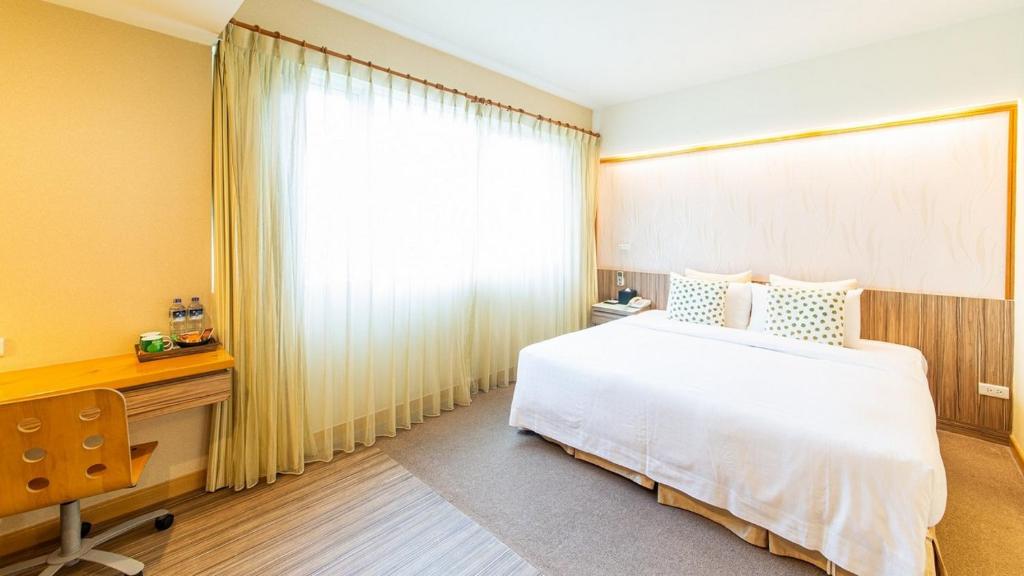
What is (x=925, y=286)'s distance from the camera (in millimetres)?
3027

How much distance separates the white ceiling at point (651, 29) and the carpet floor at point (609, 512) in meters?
2.79

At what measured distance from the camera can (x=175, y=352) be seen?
198 centimetres

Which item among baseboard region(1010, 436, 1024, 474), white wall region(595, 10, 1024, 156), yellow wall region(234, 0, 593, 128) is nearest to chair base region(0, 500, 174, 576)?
yellow wall region(234, 0, 593, 128)

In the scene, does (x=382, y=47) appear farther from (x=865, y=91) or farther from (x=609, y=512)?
(x=865, y=91)

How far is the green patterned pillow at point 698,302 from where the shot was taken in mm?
3498

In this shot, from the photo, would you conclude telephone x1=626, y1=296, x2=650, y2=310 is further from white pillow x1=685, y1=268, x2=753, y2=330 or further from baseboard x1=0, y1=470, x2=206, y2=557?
baseboard x1=0, y1=470, x2=206, y2=557

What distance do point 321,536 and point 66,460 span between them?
100cm

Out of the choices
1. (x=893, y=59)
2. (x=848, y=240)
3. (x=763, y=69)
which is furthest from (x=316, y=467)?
(x=893, y=59)

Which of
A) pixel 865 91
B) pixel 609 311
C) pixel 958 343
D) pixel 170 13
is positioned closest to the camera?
pixel 170 13

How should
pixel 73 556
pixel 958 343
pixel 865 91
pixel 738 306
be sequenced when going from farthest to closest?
pixel 738 306 → pixel 865 91 → pixel 958 343 → pixel 73 556

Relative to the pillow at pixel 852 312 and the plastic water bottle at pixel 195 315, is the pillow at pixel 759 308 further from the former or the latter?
the plastic water bottle at pixel 195 315

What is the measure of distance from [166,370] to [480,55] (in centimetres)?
296

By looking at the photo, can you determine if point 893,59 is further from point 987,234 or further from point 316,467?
point 316,467

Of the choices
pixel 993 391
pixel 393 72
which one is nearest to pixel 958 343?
pixel 993 391
